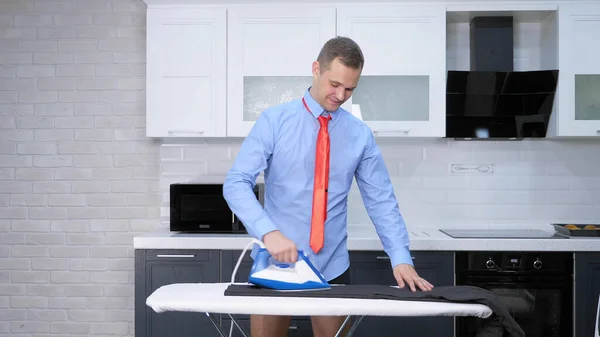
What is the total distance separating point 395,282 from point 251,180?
1460 millimetres

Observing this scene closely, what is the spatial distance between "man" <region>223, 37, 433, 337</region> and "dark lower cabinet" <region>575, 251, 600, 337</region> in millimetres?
1510

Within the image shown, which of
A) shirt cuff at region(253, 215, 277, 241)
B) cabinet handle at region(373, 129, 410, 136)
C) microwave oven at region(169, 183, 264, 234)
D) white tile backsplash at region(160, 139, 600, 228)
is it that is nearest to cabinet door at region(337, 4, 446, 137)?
cabinet handle at region(373, 129, 410, 136)

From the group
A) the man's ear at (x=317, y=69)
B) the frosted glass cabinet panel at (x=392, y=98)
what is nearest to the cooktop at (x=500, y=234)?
the frosted glass cabinet panel at (x=392, y=98)

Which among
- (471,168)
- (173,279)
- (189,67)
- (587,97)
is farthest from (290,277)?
(587,97)

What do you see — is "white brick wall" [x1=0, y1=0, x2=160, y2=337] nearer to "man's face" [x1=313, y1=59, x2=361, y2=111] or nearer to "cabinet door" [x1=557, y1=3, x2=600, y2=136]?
"man's face" [x1=313, y1=59, x2=361, y2=111]

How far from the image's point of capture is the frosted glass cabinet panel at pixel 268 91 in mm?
3443

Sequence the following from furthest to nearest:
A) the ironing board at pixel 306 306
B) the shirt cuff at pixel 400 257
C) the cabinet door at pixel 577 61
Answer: the cabinet door at pixel 577 61, the shirt cuff at pixel 400 257, the ironing board at pixel 306 306

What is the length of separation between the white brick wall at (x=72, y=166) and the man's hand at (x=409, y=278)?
218 cm

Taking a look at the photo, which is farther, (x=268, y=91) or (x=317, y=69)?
(x=268, y=91)

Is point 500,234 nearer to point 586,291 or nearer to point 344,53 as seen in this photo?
point 586,291

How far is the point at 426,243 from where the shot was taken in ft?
10.3

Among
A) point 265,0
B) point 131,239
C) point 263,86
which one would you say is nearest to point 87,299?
point 131,239

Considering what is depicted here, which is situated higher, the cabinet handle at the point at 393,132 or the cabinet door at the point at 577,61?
the cabinet door at the point at 577,61

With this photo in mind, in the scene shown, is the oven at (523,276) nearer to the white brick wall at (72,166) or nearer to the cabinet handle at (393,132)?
the cabinet handle at (393,132)
